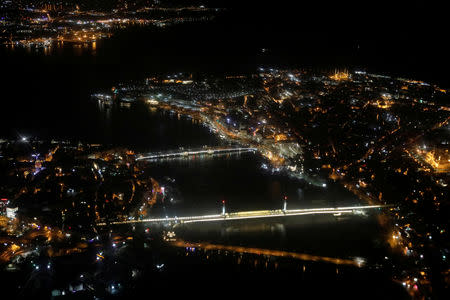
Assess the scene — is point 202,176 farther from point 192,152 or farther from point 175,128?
point 175,128

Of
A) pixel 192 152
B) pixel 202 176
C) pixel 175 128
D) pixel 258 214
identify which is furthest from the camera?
pixel 175 128

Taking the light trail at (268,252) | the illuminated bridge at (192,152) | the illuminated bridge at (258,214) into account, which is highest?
the illuminated bridge at (192,152)

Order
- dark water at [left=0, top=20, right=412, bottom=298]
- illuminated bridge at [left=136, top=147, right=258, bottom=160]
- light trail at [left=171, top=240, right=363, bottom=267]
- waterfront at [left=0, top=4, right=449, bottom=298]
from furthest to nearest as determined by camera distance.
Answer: illuminated bridge at [left=136, top=147, right=258, bottom=160] < dark water at [left=0, top=20, right=412, bottom=298] < light trail at [left=171, top=240, right=363, bottom=267] < waterfront at [left=0, top=4, right=449, bottom=298]

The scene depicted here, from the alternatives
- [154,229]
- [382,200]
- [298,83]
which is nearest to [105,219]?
[154,229]

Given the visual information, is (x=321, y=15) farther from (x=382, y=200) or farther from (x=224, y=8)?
(x=382, y=200)

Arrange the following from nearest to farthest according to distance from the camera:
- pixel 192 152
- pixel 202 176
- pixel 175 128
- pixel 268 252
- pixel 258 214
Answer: pixel 268 252 → pixel 258 214 → pixel 202 176 → pixel 192 152 → pixel 175 128

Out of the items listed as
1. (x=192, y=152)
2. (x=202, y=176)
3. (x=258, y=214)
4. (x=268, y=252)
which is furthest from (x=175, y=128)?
(x=268, y=252)

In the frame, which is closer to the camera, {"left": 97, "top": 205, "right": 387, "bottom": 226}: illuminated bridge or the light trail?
the light trail

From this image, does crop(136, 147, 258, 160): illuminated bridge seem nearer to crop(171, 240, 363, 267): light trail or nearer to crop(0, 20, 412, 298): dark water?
crop(0, 20, 412, 298): dark water

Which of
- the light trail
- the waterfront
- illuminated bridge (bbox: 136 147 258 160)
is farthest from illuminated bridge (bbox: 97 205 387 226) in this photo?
illuminated bridge (bbox: 136 147 258 160)

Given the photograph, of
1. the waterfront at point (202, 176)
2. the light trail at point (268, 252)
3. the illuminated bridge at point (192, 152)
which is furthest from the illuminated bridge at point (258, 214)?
the illuminated bridge at point (192, 152)

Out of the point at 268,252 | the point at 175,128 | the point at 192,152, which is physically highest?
the point at 175,128

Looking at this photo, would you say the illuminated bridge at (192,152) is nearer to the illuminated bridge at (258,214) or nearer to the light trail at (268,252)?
the illuminated bridge at (258,214)
